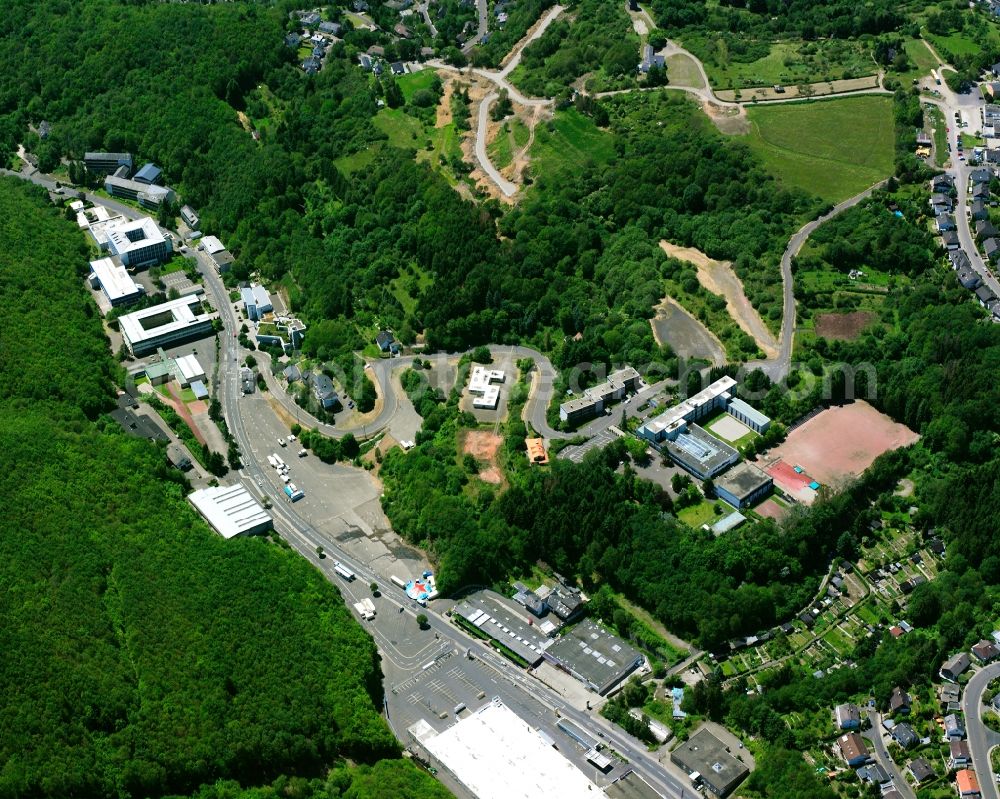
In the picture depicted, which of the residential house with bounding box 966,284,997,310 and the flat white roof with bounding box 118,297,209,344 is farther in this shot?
the flat white roof with bounding box 118,297,209,344

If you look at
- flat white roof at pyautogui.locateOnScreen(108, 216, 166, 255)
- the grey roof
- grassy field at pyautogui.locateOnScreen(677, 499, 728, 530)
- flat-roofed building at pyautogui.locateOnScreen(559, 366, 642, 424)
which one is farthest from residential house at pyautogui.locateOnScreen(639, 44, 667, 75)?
grassy field at pyautogui.locateOnScreen(677, 499, 728, 530)

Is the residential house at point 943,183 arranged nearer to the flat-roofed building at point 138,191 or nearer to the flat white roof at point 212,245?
the flat white roof at point 212,245

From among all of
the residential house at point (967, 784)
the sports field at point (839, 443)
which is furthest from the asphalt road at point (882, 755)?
the sports field at point (839, 443)

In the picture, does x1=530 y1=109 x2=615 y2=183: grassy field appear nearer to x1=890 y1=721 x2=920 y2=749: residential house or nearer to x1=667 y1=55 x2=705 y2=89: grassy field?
x1=667 y1=55 x2=705 y2=89: grassy field

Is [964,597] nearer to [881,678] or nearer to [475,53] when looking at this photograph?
[881,678]

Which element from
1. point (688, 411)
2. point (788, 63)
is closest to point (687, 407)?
point (688, 411)

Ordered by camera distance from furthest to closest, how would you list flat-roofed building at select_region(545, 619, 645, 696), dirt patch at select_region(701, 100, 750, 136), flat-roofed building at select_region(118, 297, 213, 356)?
dirt patch at select_region(701, 100, 750, 136)
flat-roofed building at select_region(118, 297, 213, 356)
flat-roofed building at select_region(545, 619, 645, 696)

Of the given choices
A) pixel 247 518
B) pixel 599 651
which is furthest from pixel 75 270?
pixel 599 651
